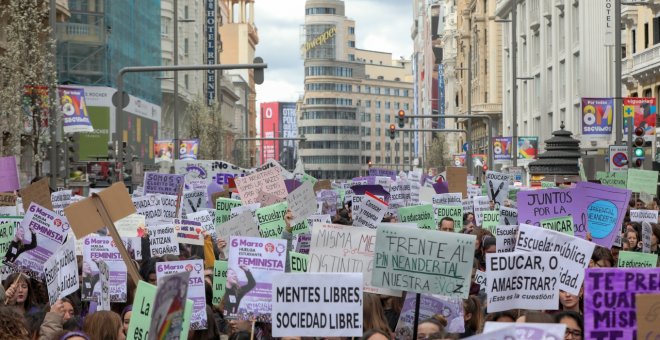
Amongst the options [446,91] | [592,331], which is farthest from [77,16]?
[446,91]

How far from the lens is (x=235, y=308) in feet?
33.9

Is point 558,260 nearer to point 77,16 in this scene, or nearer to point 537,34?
point 77,16

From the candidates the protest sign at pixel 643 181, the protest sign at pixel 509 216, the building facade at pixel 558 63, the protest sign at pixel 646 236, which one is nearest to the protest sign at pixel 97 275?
the protest sign at pixel 646 236

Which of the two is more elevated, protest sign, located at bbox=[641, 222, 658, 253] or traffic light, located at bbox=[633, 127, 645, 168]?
traffic light, located at bbox=[633, 127, 645, 168]

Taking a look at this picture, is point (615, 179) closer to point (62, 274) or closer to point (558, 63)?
point (62, 274)

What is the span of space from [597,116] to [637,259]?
2169 centimetres

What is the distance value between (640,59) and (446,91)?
281 feet

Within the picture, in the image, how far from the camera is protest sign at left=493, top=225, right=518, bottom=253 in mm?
13156

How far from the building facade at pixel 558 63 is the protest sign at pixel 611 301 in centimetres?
3335

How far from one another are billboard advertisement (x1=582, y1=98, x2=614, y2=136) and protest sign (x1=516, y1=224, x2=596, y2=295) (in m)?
22.7

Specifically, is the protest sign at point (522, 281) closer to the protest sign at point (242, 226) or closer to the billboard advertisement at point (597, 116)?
the protest sign at point (242, 226)

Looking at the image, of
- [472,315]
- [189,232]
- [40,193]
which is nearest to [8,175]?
[40,193]

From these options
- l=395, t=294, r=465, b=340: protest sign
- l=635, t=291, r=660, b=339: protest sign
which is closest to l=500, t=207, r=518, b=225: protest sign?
l=395, t=294, r=465, b=340: protest sign

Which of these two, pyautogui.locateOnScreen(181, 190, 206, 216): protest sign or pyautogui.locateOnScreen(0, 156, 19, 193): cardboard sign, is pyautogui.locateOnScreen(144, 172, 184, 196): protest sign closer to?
pyautogui.locateOnScreen(181, 190, 206, 216): protest sign
